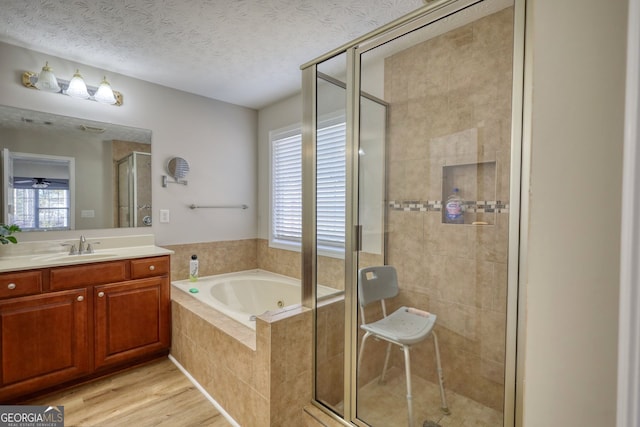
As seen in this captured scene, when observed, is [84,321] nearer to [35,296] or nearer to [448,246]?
[35,296]

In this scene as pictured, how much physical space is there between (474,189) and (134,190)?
2720mm

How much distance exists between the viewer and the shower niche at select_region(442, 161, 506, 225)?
146cm

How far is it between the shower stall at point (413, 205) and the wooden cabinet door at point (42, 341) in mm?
1662

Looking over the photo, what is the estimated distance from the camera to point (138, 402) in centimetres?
204

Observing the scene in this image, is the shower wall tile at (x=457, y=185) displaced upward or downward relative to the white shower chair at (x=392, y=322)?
upward

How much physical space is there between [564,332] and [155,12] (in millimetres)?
2363

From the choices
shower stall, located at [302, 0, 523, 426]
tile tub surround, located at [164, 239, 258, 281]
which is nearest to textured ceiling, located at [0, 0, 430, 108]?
shower stall, located at [302, 0, 523, 426]

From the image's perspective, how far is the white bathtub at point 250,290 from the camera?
2.94m

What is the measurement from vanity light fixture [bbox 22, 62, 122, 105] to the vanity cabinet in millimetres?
1349

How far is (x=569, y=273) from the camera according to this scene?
0.42m

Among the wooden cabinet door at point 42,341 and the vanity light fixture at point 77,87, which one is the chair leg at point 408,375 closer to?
the wooden cabinet door at point 42,341

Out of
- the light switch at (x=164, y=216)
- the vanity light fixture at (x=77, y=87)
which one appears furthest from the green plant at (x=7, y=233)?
the vanity light fixture at (x=77, y=87)

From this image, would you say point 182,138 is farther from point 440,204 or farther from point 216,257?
point 440,204

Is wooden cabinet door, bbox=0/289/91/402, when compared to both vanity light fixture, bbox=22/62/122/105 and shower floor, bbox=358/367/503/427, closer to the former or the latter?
vanity light fixture, bbox=22/62/122/105
